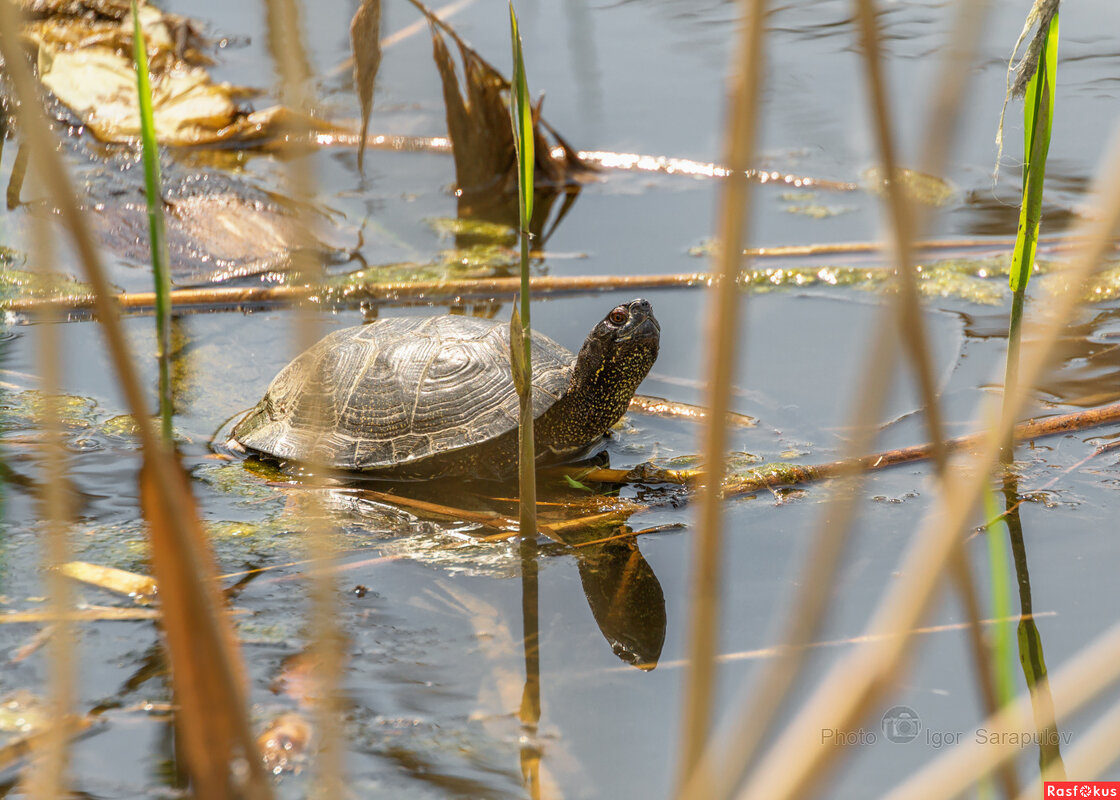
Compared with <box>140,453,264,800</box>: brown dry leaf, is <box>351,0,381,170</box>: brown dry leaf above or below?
above

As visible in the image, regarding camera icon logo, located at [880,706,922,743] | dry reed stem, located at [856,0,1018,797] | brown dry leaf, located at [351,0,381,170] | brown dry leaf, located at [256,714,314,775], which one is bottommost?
camera icon logo, located at [880,706,922,743]

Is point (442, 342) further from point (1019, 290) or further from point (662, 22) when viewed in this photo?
point (662, 22)

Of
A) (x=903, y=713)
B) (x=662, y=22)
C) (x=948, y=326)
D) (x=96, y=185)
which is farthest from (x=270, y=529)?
(x=662, y=22)

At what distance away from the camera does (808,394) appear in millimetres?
3701

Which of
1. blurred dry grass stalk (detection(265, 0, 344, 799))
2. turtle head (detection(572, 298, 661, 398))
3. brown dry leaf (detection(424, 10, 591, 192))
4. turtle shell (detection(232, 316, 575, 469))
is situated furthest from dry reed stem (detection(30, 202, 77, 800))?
brown dry leaf (detection(424, 10, 591, 192))

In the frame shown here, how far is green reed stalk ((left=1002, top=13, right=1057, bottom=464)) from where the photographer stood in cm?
232

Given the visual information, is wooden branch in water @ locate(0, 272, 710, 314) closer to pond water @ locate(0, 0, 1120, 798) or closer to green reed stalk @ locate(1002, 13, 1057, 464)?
pond water @ locate(0, 0, 1120, 798)

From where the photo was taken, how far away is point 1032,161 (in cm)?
240

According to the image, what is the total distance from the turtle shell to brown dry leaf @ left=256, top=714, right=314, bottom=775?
4.98 feet

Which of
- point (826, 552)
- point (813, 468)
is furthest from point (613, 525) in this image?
→ point (826, 552)

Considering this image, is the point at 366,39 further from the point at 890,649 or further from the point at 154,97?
the point at 154,97

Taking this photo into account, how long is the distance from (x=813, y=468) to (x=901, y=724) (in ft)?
3.78

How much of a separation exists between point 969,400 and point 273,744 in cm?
277

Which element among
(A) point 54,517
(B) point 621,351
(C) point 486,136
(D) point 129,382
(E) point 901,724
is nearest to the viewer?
(D) point 129,382
